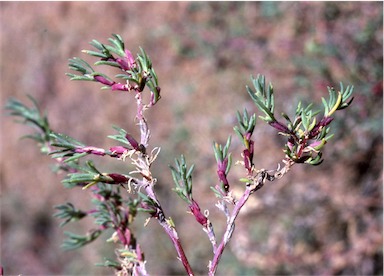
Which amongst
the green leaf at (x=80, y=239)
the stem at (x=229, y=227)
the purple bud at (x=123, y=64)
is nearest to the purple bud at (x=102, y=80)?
the purple bud at (x=123, y=64)

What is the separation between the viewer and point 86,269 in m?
4.36

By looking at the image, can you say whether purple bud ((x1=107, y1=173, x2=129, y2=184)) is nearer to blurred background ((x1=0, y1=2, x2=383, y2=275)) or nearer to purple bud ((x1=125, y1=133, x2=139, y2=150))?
purple bud ((x1=125, y1=133, x2=139, y2=150))

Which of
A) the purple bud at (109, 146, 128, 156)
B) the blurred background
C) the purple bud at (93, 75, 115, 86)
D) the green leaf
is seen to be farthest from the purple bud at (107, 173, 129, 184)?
the blurred background

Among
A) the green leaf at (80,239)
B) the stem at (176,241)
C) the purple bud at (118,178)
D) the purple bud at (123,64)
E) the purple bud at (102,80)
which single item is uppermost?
the purple bud at (123,64)

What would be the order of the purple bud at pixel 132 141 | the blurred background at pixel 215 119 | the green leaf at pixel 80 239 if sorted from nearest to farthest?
the purple bud at pixel 132 141 < the green leaf at pixel 80 239 < the blurred background at pixel 215 119

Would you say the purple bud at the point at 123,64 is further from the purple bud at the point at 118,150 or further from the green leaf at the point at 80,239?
the green leaf at the point at 80,239

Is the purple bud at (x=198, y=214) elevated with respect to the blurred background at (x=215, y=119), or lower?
lower

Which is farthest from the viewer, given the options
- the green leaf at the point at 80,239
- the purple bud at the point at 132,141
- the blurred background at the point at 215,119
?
the blurred background at the point at 215,119

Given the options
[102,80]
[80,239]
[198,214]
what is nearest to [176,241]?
[198,214]

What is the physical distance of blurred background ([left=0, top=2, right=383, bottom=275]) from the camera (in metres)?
2.53

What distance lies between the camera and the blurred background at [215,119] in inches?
99.5

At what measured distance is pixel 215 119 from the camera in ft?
12.3

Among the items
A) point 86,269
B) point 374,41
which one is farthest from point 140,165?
point 86,269

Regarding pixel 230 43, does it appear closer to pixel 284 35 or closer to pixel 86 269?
pixel 284 35
